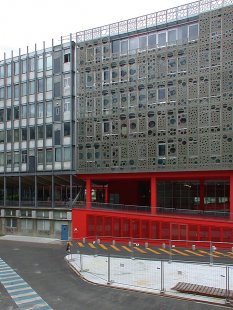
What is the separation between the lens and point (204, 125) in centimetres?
3725

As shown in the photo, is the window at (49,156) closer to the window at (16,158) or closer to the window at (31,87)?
the window at (16,158)

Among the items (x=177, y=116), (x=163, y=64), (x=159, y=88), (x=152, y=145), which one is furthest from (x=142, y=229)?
(x=163, y=64)

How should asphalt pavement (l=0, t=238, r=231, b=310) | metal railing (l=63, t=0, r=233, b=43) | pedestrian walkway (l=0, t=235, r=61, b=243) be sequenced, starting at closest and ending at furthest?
1. asphalt pavement (l=0, t=238, r=231, b=310)
2. metal railing (l=63, t=0, r=233, b=43)
3. pedestrian walkway (l=0, t=235, r=61, b=243)

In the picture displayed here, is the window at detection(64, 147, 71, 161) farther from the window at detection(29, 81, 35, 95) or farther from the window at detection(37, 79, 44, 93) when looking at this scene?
the window at detection(29, 81, 35, 95)

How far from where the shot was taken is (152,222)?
3834 centimetres

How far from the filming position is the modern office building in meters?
36.9

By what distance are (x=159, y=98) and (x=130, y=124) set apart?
4.30 m

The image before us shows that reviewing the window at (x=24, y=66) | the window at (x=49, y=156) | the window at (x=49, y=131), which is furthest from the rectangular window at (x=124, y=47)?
the window at (x=49, y=156)

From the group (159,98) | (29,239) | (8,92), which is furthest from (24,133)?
(159,98)

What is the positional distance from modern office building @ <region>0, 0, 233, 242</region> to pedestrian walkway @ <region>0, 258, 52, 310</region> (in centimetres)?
1682

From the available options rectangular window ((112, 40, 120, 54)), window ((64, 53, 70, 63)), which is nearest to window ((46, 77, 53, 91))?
window ((64, 53, 70, 63))

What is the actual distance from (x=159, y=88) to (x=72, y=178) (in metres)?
15.0

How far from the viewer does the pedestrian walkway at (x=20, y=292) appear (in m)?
→ 18.2

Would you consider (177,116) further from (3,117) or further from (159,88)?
(3,117)
